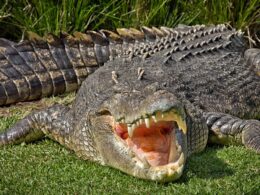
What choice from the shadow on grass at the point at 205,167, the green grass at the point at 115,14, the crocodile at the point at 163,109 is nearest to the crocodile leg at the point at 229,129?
the crocodile at the point at 163,109

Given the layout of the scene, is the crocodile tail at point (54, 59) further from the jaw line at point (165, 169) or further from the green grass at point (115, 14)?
the jaw line at point (165, 169)

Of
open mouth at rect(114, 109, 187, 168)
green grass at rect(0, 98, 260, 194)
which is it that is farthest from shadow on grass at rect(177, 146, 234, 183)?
open mouth at rect(114, 109, 187, 168)

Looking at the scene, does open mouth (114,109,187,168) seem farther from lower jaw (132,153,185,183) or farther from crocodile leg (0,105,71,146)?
crocodile leg (0,105,71,146)

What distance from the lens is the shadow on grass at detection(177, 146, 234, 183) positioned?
186 inches

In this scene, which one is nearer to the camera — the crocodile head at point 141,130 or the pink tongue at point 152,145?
the crocodile head at point 141,130

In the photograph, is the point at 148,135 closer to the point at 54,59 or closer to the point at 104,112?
the point at 104,112

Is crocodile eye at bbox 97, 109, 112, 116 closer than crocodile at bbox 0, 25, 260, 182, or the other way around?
crocodile at bbox 0, 25, 260, 182

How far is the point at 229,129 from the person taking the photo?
18.0 feet

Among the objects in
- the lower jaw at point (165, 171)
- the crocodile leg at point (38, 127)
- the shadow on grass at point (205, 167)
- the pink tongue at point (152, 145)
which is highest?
the pink tongue at point (152, 145)

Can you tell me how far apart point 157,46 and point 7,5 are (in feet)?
7.74

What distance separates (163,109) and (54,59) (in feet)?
10.2

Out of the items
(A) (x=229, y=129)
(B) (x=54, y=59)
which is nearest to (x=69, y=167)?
(A) (x=229, y=129)

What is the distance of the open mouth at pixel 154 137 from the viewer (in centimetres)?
441

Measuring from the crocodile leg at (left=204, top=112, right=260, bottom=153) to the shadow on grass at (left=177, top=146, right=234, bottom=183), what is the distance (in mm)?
262
